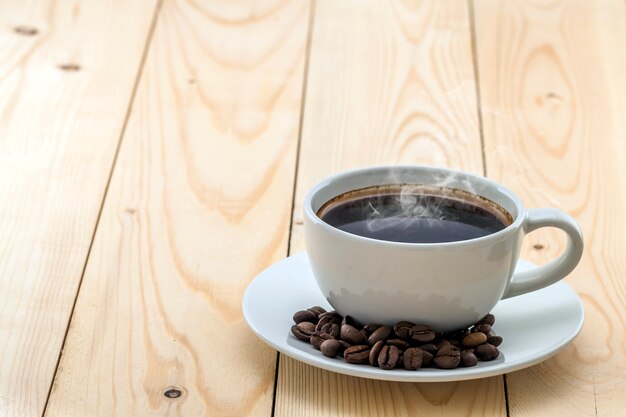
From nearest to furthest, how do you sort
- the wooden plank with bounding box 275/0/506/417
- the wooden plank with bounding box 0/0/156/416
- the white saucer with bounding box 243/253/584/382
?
the white saucer with bounding box 243/253/584/382 < the wooden plank with bounding box 0/0/156/416 < the wooden plank with bounding box 275/0/506/417

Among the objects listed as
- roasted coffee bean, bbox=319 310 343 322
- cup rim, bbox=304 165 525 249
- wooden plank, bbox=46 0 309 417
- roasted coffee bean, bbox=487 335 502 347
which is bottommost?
wooden plank, bbox=46 0 309 417

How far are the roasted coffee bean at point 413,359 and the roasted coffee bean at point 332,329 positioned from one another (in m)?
0.07

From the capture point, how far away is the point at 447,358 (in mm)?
760

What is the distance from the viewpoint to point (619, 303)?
960 mm

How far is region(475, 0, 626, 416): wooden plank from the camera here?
0.82m

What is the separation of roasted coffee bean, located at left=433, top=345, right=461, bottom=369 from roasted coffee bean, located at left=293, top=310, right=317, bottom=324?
12cm

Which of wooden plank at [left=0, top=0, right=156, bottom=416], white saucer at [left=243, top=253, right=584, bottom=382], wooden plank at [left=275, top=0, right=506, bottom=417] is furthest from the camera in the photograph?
wooden plank at [left=275, top=0, right=506, bottom=417]

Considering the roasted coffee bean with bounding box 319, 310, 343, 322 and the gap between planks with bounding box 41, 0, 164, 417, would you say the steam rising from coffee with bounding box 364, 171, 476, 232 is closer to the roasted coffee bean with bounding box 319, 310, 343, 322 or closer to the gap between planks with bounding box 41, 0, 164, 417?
the roasted coffee bean with bounding box 319, 310, 343, 322

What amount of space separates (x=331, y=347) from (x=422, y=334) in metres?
0.07

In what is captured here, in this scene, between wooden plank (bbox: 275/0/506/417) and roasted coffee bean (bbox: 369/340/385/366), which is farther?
wooden plank (bbox: 275/0/506/417)

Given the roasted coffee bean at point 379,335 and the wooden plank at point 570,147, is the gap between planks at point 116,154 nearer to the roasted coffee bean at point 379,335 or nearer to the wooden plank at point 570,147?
the roasted coffee bean at point 379,335

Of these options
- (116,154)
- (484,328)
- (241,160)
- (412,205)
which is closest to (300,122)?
(241,160)

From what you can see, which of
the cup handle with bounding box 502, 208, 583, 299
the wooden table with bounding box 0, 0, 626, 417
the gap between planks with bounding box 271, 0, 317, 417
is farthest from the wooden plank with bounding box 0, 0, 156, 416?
the cup handle with bounding box 502, 208, 583, 299

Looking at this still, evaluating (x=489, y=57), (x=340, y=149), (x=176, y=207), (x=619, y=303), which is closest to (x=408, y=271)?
(x=619, y=303)
